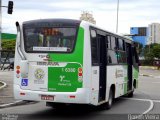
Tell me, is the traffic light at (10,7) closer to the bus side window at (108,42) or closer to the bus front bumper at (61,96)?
the bus side window at (108,42)

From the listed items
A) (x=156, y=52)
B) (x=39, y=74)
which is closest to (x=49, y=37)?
(x=39, y=74)

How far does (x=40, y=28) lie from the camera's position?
12.8 meters

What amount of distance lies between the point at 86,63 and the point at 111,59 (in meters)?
3.14

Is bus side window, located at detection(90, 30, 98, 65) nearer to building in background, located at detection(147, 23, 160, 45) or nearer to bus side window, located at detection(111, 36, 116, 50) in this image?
bus side window, located at detection(111, 36, 116, 50)

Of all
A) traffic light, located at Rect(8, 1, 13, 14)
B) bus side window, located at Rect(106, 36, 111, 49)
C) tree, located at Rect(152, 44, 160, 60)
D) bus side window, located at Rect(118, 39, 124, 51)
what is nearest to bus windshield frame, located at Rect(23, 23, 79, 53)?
bus side window, located at Rect(106, 36, 111, 49)

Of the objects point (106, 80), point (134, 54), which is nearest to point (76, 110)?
point (106, 80)

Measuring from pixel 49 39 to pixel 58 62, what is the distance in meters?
0.83

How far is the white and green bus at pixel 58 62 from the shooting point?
12.1 m

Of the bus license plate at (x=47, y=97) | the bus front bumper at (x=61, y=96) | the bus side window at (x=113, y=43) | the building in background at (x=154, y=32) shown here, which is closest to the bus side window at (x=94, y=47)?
the bus front bumper at (x=61, y=96)

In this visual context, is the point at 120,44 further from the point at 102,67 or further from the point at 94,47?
the point at 94,47

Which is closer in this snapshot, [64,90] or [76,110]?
[64,90]

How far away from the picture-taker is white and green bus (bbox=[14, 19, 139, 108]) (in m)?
12.1

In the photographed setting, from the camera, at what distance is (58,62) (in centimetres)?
1233

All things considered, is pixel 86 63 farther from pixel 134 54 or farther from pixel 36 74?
pixel 134 54
